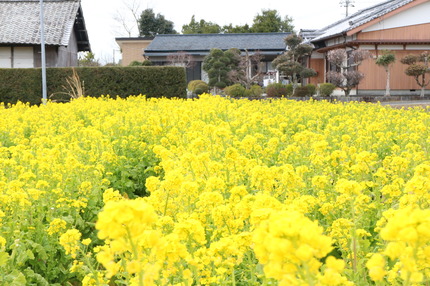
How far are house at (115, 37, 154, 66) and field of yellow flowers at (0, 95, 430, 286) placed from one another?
36.2 m

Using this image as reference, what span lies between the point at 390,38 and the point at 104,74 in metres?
12.8

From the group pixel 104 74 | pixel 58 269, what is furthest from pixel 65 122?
pixel 104 74

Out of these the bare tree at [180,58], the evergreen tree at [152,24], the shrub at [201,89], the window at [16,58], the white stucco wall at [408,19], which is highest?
the evergreen tree at [152,24]

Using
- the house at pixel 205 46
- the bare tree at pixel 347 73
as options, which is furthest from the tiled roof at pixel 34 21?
the bare tree at pixel 347 73

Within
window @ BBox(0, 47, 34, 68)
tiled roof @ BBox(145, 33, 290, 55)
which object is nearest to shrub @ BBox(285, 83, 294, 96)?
window @ BBox(0, 47, 34, 68)

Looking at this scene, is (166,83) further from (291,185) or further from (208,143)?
(291,185)

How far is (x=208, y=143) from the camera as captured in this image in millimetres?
5062

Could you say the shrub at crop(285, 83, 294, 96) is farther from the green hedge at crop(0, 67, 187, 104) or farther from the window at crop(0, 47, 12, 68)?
the window at crop(0, 47, 12, 68)

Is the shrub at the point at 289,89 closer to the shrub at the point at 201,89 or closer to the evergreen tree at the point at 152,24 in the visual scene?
the shrub at the point at 201,89

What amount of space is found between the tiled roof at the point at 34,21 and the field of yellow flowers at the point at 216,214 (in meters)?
18.7

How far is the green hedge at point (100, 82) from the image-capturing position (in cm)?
1852

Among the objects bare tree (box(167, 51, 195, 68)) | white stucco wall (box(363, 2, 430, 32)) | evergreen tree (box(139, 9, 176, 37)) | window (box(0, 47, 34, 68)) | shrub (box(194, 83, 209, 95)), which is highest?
evergreen tree (box(139, 9, 176, 37))

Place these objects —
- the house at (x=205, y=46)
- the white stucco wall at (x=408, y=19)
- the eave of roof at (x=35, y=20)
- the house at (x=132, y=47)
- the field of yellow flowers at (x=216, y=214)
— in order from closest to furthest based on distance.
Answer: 1. the field of yellow flowers at (x=216, y=214)
2. the white stucco wall at (x=408, y=19)
3. the eave of roof at (x=35, y=20)
4. the house at (x=205, y=46)
5. the house at (x=132, y=47)

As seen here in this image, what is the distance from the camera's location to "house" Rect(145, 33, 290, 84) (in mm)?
35562
